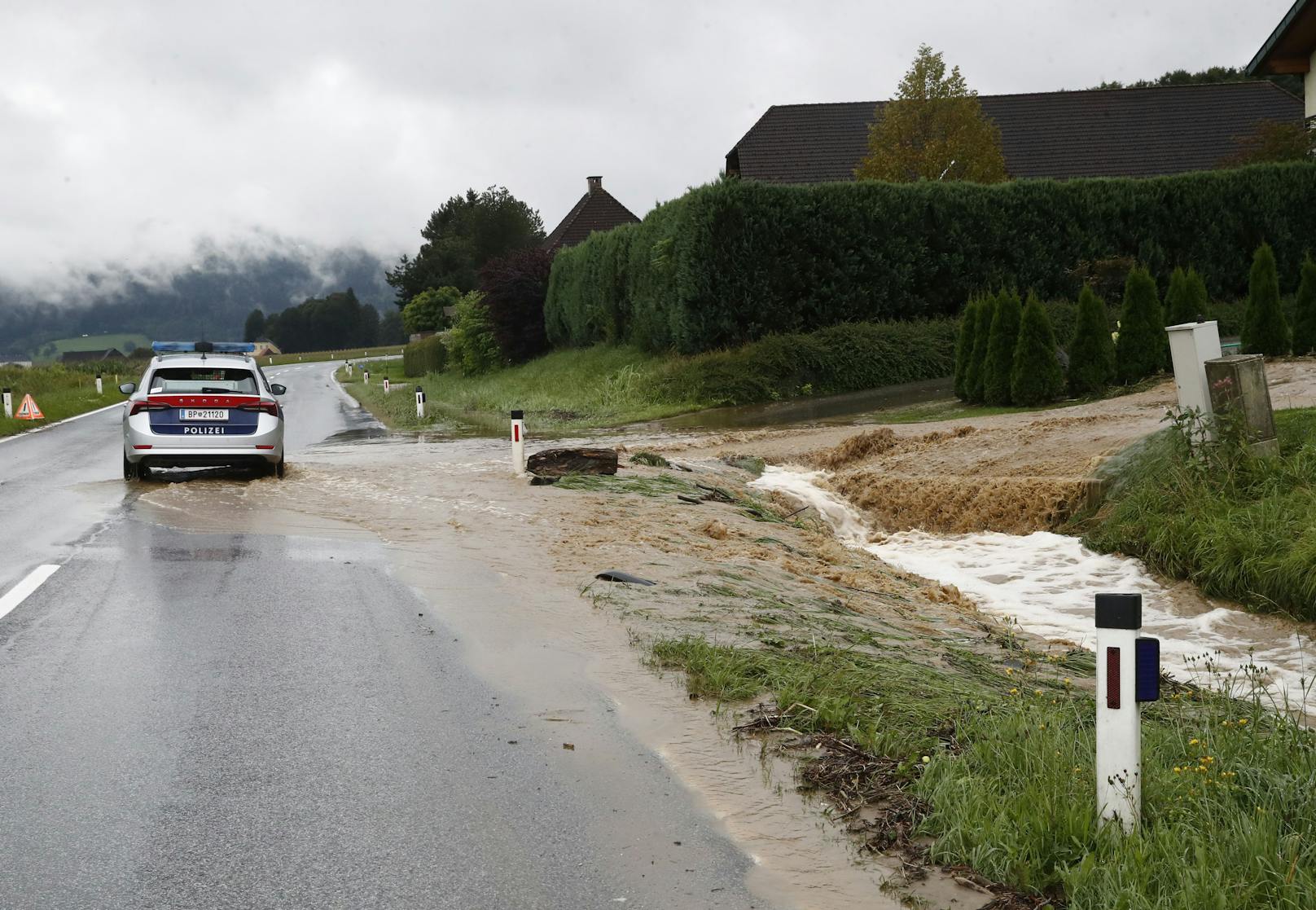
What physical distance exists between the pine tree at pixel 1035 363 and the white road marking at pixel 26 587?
1759cm

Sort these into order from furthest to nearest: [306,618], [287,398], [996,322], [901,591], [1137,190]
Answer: [287,398], [1137,190], [996,322], [901,591], [306,618]

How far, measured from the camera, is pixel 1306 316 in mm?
22453

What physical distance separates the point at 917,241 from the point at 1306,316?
12.0 m

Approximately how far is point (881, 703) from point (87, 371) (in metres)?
65.3

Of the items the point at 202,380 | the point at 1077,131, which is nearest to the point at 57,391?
the point at 202,380

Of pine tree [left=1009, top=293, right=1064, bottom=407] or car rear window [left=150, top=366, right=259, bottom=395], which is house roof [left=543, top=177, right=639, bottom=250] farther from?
car rear window [left=150, top=366, right=259, bottom=395]

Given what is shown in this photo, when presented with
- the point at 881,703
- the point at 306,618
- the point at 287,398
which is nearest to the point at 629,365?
the point at 287,398

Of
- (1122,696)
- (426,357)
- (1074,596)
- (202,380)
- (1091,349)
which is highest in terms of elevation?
(426,357)

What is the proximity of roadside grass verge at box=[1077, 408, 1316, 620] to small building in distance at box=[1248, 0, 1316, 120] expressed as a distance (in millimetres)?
21229

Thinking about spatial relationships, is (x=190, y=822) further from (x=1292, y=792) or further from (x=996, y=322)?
(x=996, y=322)

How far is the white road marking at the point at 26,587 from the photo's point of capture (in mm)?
8617

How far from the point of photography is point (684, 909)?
12.9 feet

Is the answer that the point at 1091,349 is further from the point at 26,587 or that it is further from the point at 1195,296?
the point at 26,587

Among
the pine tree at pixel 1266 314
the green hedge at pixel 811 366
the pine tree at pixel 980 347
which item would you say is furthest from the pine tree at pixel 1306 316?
the green hedge at pixel 811 366
